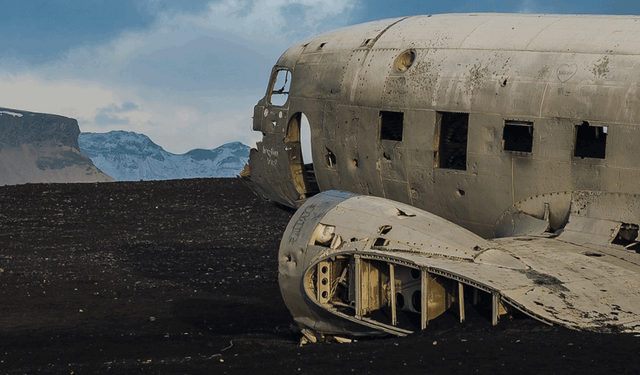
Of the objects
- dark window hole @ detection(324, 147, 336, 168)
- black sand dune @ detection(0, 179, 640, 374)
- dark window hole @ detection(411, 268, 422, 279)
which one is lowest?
black sand dune @ detection(0, 179, 640, 374)

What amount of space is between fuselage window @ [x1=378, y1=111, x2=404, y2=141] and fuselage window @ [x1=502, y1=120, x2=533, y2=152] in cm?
217

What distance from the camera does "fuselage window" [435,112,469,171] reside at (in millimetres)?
18406

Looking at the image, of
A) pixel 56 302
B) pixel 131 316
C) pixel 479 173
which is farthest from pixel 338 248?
pixel 56 302

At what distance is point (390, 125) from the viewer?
19.5m

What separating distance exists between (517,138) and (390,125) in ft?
8.64

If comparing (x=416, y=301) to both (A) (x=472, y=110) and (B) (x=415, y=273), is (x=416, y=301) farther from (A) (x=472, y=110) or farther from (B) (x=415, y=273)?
(A) (x=472, y=110)

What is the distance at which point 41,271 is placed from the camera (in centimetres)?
2655

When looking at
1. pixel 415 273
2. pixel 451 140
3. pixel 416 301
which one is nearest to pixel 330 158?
pixel 451 140

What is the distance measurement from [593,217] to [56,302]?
12.6 metres

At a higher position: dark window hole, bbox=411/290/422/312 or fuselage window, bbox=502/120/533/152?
fuselage window, bbox=502/120/533/152

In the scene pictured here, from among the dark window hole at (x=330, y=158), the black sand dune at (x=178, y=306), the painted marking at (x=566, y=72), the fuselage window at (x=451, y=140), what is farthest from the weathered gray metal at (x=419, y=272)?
the dark window hole at (x=330, y=158)

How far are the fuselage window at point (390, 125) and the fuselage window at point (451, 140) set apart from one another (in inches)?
36.3

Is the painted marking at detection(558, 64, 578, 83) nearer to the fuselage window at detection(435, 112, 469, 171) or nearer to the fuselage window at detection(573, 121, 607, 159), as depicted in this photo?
the fuselage window at detection(573, 121, 607, 159)

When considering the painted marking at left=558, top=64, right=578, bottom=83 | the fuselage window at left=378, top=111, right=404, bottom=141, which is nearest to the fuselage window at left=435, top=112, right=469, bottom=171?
the fuselage window at left=378, top=111, right=404, bottom=141
